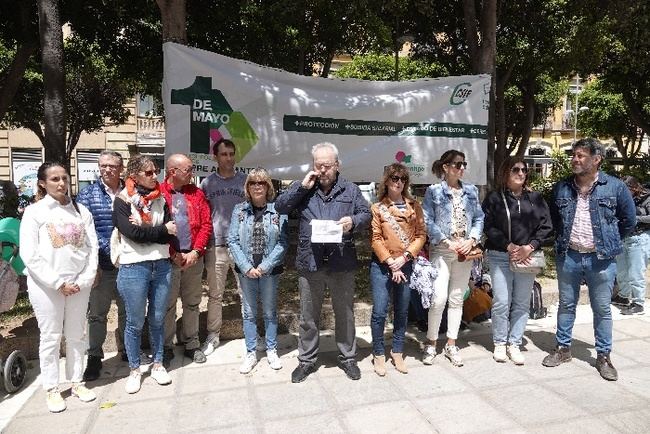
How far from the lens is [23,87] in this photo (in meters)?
15.7

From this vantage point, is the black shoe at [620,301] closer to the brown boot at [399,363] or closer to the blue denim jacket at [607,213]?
the blue denim jacket at [607,213]

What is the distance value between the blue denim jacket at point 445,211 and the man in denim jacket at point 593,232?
2.42 feet

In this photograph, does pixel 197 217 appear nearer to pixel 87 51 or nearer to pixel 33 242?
pixel 33 242

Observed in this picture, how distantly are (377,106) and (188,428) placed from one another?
14.4 ft

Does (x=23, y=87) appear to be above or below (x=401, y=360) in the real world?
above

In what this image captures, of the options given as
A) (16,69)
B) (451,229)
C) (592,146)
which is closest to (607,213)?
(592,146)

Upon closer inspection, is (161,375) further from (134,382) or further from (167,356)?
(167,356)

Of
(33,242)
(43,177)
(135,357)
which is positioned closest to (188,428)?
(135,357)

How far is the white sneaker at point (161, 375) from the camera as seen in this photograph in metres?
4.05

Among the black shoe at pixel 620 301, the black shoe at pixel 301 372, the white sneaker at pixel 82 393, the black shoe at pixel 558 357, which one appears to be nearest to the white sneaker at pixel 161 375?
the white sneaker at pixel 82 393

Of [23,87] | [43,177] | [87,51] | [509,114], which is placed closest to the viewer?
[43,177]

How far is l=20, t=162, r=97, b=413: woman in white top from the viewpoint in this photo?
11.6ft

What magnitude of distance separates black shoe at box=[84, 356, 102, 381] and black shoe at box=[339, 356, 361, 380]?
208 cm

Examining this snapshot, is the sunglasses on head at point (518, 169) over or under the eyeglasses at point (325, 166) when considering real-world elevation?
under
